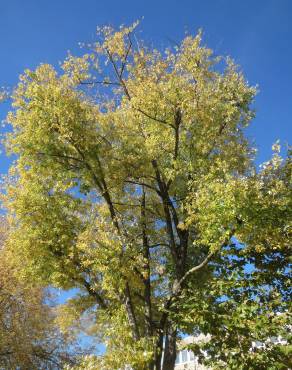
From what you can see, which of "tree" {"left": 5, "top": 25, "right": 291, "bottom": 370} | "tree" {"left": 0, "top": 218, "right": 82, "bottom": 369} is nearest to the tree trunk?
"tree" {"left": 5, "top": 25, "right": 291, "bottom": 370}

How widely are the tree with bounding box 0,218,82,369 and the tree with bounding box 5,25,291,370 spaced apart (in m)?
5.43

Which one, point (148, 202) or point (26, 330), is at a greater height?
point (148, 202)

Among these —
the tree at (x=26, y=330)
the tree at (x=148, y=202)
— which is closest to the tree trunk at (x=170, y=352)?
the tree at (x=148, y=202)

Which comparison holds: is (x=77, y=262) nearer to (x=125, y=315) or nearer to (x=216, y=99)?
(x=125, y=315)

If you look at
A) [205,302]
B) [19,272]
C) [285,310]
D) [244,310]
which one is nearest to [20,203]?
[19,272]

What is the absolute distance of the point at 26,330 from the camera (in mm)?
23562

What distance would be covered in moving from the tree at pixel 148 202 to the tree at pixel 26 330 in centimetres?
543

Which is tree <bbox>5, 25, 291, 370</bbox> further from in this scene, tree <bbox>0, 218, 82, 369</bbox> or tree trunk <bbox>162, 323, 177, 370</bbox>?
tree <bbox>0, 218, 82, 369</bbox>

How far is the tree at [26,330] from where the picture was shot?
2305 cm

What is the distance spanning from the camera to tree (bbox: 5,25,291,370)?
1439 centimetres

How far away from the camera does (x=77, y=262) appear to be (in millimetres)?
17969

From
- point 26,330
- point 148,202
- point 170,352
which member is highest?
point 148,202

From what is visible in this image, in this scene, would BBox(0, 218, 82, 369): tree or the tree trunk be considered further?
BBox(0, 218, 82, 369): tree

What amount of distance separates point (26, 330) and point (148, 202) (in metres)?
9.91
